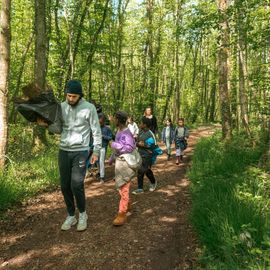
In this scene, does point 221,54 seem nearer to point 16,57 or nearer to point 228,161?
point 228,161

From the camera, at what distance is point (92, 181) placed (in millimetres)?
8852

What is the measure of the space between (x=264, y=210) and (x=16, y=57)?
65.9 ft

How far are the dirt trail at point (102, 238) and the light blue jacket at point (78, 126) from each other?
1.41 meters

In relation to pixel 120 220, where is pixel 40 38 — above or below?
above

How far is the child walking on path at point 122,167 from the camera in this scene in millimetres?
5453

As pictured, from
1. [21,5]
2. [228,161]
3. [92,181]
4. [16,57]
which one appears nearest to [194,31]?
[228,161]

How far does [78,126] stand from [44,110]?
1.83 feet

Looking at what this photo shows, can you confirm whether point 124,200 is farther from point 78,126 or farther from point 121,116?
point 78,126

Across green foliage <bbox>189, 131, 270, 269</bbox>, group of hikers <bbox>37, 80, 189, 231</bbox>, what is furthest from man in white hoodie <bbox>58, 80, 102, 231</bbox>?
green foliage <bbox>189, 131, 270, 269</bbox>

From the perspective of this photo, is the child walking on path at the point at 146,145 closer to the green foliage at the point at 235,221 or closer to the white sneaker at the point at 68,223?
the green foliage at the point at 235,221

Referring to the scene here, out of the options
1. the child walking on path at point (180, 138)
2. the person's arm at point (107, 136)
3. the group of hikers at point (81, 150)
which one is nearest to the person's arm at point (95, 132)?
the group of hikers at point (81, 150)

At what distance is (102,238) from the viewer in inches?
193

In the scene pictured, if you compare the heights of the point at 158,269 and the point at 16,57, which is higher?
the point at 16,57

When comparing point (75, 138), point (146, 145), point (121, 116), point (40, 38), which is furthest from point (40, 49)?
point (75, 138)
